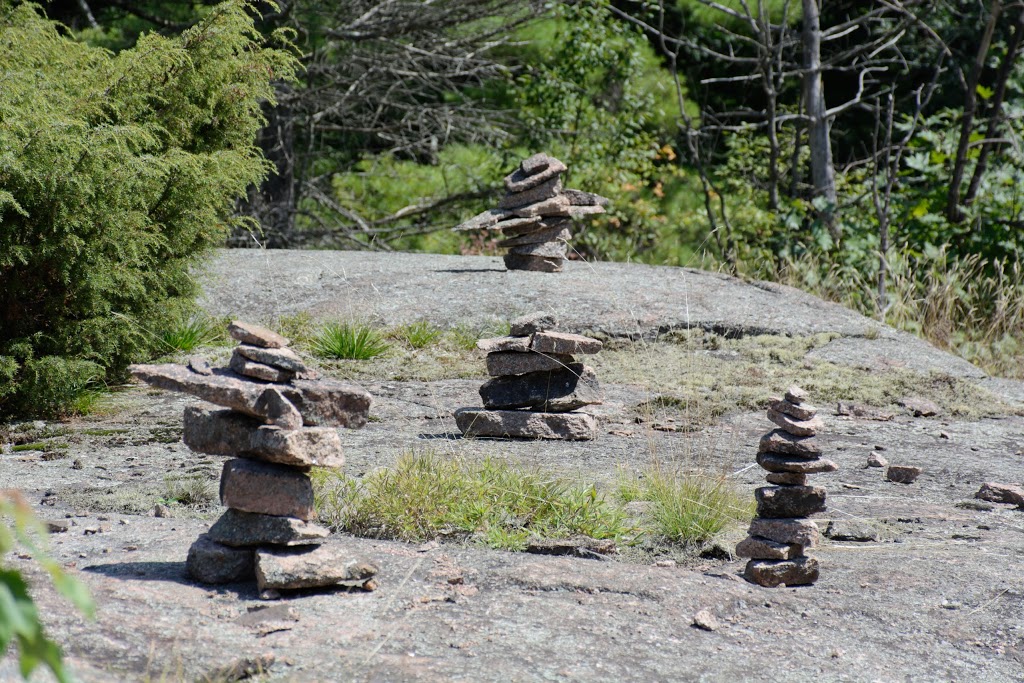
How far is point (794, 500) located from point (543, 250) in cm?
508

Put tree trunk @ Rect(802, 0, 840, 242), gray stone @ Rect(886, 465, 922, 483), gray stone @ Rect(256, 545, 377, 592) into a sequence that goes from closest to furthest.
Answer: gray stone @ Rect(256, 545, 377, 592) → gray stone @ Rect(886, 465, 922, 483) → tree trunk @ Rect(802, 0, 840, 242)

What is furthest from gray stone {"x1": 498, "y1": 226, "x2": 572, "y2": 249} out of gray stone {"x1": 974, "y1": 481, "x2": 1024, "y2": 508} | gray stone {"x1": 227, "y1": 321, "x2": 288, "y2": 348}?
gray stone {"x1": 227, "y1": 321, "x2": 288, "y2": 348}

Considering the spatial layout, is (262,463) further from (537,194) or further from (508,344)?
(537,194)

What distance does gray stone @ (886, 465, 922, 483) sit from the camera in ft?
14.6

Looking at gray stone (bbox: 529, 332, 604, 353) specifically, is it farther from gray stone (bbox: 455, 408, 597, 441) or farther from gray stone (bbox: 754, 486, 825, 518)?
gray stone (bbox: 754, 486, 825, 518)

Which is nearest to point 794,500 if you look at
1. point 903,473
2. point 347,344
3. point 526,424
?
point 903,473

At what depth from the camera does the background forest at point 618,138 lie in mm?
6824

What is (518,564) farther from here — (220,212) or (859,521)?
(220,212)

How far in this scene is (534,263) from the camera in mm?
8234

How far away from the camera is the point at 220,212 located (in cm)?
742

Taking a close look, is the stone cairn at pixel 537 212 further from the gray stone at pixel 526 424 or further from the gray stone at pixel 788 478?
the gray stone at pixel 788 478

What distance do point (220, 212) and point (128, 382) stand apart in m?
1.77

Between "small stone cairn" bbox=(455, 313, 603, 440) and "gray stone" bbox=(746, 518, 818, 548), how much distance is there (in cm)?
176

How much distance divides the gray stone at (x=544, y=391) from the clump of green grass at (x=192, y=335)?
2.22 m
